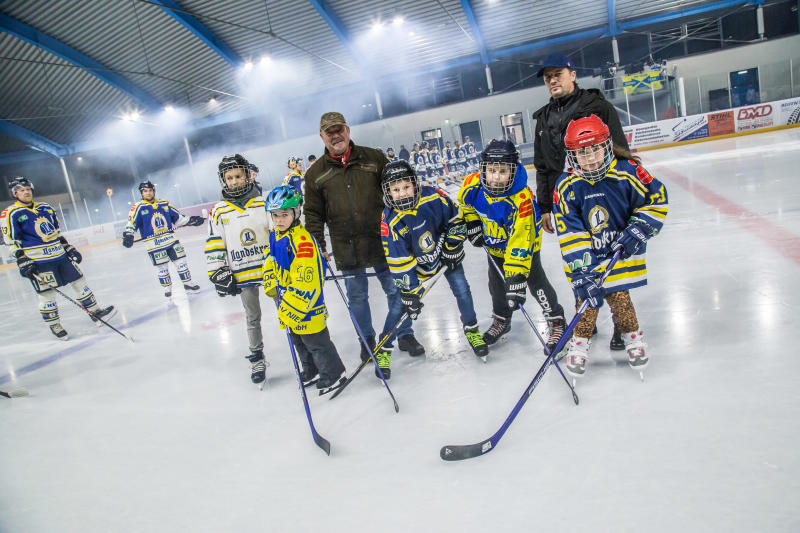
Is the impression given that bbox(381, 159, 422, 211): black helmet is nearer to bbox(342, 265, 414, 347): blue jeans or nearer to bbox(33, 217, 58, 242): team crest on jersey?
bbox(342, 265, 414, 347): blue jeans

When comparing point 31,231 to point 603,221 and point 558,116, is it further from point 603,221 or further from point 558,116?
point 603,221

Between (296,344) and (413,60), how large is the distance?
56.9 feet

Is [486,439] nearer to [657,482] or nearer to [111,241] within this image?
[657,482]

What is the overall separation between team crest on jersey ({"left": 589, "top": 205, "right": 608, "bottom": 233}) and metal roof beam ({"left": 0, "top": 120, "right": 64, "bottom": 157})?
2274 centimetres

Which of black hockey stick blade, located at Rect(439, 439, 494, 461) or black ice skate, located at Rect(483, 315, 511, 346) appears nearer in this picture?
black hockey stick blade, located at Rect(439, 439, 494, 461)

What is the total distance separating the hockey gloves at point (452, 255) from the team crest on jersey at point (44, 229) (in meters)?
4.14

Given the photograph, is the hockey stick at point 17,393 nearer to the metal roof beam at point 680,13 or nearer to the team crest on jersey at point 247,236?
the team crest on jersey at point 247,236

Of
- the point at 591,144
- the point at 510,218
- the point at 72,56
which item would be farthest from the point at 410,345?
the point at 72,56

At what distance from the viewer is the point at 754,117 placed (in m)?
14.0

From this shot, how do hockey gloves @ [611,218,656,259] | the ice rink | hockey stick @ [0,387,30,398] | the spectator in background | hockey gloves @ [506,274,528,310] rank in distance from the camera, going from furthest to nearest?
the spectator in background, hockey stick @ [0,387,30,398], hockey gloves @ [506,274,528,310], hockey gloves @ [611,218,656,259], the ice rink

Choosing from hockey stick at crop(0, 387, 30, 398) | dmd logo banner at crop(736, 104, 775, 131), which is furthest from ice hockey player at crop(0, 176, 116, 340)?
dmd logo banner at crop(736, 104, 775, 131)

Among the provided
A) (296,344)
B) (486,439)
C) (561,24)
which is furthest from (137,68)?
(486,439)

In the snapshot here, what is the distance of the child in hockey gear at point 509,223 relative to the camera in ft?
8.05

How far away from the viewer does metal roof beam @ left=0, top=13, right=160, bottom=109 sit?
15039mm
